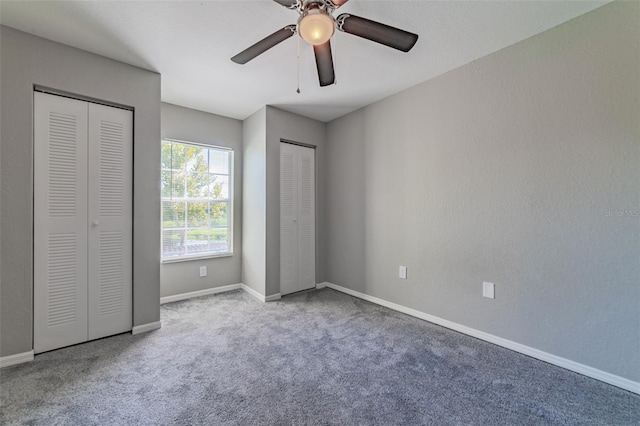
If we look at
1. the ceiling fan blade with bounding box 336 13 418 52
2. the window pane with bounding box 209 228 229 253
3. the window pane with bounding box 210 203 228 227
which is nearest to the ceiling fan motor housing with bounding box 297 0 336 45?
the ceiling fan blade with bounding box 336 13 418 52

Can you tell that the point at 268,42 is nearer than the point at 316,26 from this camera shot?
No

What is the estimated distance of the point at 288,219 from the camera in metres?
3.61

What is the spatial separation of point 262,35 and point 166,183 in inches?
87.0

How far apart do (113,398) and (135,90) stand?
8.03ft

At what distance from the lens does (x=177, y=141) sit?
3371mm

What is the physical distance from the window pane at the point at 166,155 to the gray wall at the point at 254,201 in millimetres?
939

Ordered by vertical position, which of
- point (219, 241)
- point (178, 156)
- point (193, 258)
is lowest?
point (193, 258)

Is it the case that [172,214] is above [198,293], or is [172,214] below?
above

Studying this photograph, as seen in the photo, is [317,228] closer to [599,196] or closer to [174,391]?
[174,391]

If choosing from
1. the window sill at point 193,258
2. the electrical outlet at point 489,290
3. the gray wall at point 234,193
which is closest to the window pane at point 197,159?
the gray wall at point 234,193

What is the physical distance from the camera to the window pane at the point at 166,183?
130 inches

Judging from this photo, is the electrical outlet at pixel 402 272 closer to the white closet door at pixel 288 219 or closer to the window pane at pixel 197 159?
the white closet door at pixel 288 219

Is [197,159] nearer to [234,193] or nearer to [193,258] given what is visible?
[234,193]

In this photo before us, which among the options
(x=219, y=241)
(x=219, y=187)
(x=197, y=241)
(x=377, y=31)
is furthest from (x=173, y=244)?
(x=377, y=31)
